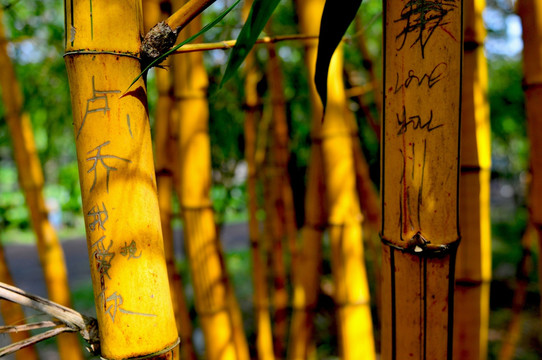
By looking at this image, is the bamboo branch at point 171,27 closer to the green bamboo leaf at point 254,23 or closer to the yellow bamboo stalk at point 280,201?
the green bamboo leaf at point 254,23

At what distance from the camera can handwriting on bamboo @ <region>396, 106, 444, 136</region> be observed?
0.45 meters

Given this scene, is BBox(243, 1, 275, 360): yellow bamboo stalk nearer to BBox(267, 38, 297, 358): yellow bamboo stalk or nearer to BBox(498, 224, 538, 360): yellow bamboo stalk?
BBox(267, 38, 297, 358): yellow bamboo stalk

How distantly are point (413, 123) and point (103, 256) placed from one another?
34 centimetres

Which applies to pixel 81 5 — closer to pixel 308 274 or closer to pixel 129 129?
pixel 129 129

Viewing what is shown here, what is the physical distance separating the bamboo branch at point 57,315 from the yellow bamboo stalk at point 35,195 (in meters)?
0.85

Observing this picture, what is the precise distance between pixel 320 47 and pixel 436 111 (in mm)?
134

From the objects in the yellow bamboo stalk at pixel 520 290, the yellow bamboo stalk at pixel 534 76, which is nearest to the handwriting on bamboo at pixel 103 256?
the yellow bamboo stalk at pixel 534 76

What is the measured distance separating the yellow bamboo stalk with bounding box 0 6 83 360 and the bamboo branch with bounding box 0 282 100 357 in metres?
0.85

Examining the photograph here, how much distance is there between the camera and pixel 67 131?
3061mm

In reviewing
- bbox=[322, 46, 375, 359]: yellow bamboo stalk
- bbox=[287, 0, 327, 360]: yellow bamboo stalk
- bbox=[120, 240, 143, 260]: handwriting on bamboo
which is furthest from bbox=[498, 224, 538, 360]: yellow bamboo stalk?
bbox=[120, 240, 143, 260]: handwriting on bamboo

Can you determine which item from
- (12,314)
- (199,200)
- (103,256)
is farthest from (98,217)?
(12,314)

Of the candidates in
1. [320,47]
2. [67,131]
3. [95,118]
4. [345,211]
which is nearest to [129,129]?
[95,118]

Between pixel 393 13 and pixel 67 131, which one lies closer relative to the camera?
pixel 393 13

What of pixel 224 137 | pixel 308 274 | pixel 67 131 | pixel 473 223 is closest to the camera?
pixel 473 223
